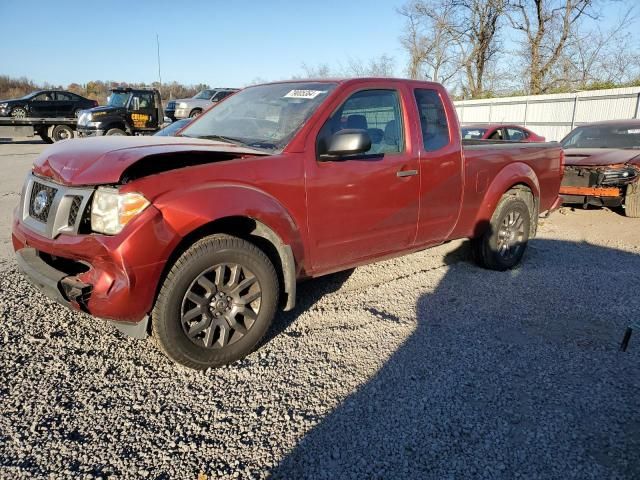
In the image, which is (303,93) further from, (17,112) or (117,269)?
(17,112)

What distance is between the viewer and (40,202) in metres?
3.04

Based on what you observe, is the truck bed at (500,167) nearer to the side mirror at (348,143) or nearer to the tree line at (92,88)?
the side mirror at (348,143)

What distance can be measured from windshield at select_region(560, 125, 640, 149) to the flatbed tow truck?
61.5 feet

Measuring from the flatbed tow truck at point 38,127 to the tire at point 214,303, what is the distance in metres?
19.6

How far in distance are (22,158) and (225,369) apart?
1624 cm

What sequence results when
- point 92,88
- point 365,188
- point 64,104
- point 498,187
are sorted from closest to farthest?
point 365,188 → point 498,187 → point 64,104 → point 92,88

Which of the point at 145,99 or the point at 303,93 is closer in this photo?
the point at 303,93

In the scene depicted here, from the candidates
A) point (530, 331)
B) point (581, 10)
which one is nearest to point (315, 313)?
point (530, 331)

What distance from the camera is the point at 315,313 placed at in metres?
3.94

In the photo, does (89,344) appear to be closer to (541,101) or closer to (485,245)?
(485,245)

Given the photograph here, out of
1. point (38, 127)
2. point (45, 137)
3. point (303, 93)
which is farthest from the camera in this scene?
point (45, 137)

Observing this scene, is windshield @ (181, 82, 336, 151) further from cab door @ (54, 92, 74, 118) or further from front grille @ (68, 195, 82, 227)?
cab door @ (54, 92, 74, 118)

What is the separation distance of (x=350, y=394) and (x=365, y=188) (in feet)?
5.13

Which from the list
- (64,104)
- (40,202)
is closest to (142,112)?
(64,104)
